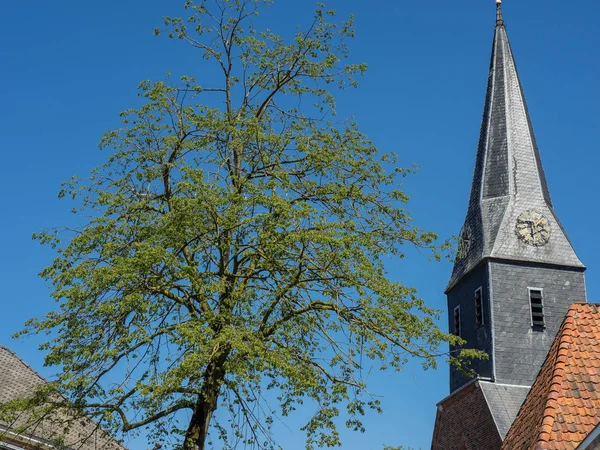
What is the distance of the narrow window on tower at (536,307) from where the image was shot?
28.4 m

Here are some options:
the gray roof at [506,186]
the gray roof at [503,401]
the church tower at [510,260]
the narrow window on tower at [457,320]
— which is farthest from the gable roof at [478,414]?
the gray roof at [506,186]

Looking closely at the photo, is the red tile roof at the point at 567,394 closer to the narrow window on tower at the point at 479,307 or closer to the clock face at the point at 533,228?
the narrow window on tower at the point at 479,307

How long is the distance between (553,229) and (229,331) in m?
20.1

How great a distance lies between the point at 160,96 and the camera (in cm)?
1683

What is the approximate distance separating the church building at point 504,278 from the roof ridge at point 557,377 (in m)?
9.44

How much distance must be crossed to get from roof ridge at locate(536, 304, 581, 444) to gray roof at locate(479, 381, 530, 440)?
1299 cm

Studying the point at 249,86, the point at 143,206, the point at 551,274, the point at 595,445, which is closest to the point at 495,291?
the point at 551,274

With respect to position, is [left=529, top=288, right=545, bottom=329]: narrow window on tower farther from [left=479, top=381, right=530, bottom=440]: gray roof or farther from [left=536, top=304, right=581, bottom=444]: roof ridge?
[left=536, top=304, right=581, bottom=444]: roof ridge

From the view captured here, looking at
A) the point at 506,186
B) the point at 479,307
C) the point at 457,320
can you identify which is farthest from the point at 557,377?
the point at 506,186

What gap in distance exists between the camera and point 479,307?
29391 mm

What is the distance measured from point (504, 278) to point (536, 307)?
1.41 meters

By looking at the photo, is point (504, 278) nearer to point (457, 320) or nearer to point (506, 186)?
point (457, 320)

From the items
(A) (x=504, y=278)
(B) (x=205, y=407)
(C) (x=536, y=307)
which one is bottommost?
(B) (x=205, y=407)

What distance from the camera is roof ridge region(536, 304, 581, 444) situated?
11367mm
